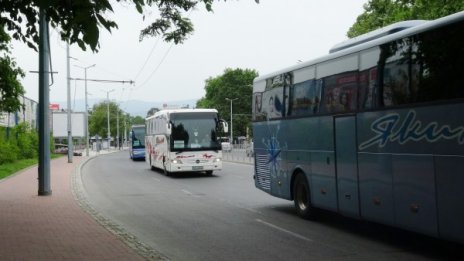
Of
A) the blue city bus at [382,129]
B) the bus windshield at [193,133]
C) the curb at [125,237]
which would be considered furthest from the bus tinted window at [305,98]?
the bus windshield at [193,133]

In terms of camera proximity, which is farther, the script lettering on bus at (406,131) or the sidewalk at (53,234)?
the sidewalk at (53,234)

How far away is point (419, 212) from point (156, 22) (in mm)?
7276

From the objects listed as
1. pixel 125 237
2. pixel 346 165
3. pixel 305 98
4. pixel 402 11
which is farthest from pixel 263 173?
pixel 402 11

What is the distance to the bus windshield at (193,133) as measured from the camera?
25.4 meters

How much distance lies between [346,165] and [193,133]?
1583 cm

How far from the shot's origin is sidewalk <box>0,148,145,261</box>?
820cm

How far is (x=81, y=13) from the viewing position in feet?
16.9

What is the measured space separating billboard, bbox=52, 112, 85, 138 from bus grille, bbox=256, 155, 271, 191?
44.9 m

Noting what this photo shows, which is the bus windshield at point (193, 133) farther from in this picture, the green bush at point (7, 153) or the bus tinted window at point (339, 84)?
the green bush at point (7, 153)

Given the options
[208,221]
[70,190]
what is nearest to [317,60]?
[208,221]

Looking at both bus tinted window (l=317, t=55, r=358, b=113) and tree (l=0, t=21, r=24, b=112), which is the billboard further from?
bus tinted window (l=317, t=55, r=358, b=113)

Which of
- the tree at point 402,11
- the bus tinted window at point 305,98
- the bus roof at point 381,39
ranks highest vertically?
the tree at point 402,11

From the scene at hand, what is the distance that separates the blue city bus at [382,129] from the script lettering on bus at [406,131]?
0.6 inches

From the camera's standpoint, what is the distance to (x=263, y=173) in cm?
1423
